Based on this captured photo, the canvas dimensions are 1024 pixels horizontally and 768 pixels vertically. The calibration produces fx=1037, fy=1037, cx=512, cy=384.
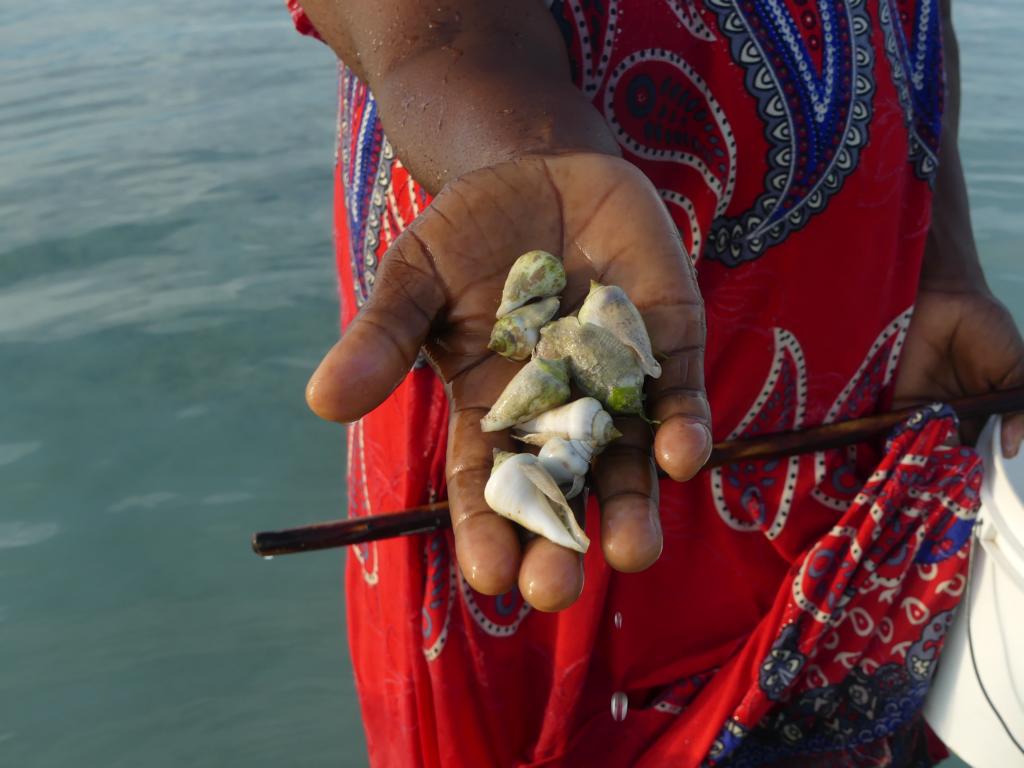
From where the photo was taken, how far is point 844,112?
158cm

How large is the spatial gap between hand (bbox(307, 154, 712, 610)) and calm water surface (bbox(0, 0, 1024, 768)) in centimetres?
161

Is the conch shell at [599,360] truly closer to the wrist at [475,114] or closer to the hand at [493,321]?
the hand at [493,321]

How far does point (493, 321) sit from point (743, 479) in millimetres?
700

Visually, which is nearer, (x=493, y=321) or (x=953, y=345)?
(x=493, y=321)

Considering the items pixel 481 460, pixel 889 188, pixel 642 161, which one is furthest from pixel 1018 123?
pixel 481 460

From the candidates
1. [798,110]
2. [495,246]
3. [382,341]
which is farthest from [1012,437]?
[382,341]

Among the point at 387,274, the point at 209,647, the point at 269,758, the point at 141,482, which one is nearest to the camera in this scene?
the point at 387,274

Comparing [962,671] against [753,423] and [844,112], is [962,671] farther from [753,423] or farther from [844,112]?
[844,112]

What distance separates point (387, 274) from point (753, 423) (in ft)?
2.69

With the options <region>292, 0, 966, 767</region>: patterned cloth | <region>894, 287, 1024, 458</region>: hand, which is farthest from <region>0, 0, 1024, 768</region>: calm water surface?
<region>894, 287, 1024, 458</region>: hand

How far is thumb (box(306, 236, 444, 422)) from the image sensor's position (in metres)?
1.07

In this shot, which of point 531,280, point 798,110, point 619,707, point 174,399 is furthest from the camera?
point 174,399

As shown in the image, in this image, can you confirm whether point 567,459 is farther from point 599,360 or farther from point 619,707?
point 619,707

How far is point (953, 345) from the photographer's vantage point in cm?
192
